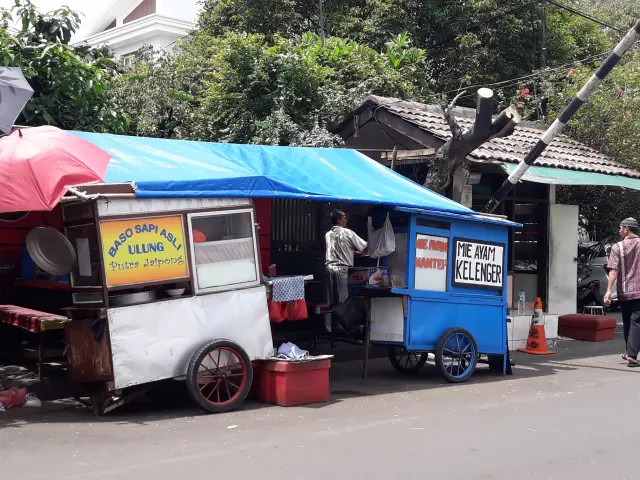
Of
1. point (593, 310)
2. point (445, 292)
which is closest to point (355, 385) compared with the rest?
point (445, 292)

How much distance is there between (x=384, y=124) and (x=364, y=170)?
315 centimetres

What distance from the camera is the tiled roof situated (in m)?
12.3

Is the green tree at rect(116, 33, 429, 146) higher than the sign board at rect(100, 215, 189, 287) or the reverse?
higher

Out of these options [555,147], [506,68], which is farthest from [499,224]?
[506,68]

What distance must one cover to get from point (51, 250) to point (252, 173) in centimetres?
219

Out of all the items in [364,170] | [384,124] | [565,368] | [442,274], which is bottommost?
[565,368]

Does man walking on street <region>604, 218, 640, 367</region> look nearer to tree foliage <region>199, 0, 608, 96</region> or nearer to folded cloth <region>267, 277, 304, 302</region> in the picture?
folded cloth <region>267, 277, 304, 302</region>

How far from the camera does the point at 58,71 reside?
10656 mm

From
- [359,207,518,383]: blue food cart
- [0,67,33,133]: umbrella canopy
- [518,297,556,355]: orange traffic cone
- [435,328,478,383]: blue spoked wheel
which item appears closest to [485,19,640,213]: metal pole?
[359,207,518,383]: blue food cart

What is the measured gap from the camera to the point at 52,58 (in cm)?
1061

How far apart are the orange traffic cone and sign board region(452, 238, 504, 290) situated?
232 cm

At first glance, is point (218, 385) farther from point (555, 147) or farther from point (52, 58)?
point (555, 147)

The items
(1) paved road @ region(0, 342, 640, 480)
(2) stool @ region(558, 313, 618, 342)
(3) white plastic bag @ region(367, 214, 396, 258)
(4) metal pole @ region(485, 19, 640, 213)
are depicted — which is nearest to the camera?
(1) paved road @ region(0, 342, 640, 480)

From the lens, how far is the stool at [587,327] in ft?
44.0
